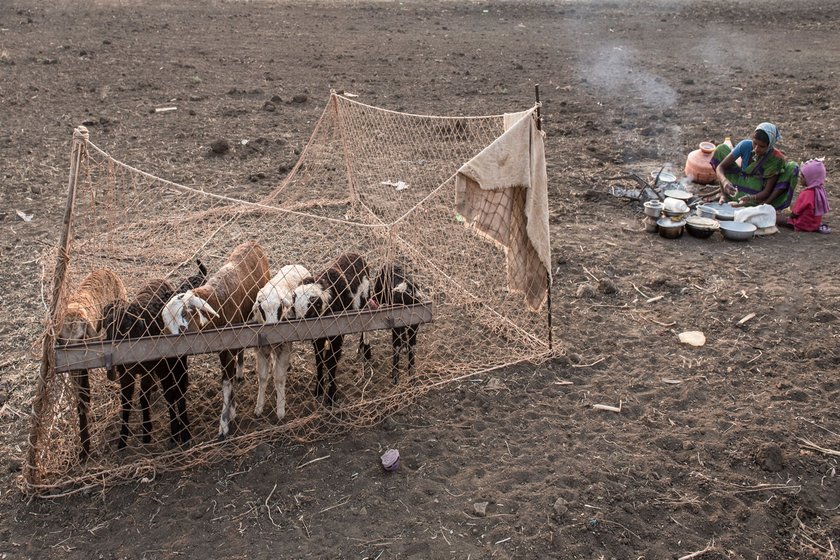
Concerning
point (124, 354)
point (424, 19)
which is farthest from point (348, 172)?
point (424, 19)

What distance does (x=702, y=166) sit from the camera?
934cm

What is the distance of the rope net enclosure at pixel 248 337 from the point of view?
448 centimetres

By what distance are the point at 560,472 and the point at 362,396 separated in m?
1.47

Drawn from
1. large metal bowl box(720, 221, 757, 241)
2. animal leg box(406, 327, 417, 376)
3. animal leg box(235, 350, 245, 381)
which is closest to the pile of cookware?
large metal bowl box(720, 221, 757, 241)

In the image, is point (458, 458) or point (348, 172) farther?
point (348, 172)

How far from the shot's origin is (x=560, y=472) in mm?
4590

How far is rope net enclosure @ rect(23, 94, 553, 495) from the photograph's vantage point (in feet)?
14.7

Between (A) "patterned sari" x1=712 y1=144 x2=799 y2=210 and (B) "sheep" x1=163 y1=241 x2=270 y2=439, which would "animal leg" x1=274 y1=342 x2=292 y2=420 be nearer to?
(B) "sheep" x1=163 y1=241 x2=270 y2=439

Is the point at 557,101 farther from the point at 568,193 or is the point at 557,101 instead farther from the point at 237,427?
the point at 237,427

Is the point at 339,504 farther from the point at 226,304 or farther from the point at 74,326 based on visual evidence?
the point at 74,326

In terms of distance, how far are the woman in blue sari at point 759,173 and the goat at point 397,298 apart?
15.7ft

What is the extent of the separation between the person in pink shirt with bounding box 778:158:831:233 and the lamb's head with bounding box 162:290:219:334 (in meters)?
6.58

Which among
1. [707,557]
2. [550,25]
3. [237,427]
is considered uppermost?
[550,25]

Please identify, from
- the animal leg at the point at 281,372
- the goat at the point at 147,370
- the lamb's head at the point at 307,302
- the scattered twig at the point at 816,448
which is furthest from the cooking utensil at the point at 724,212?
the goat at the point at 147,370
